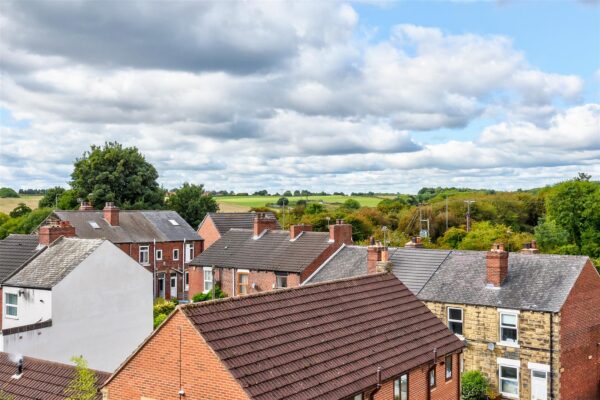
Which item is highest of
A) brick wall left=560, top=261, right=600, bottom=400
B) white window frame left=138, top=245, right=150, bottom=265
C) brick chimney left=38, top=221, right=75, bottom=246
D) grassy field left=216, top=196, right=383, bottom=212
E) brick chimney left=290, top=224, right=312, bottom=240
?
grassy field left=216, top=196, right=383, bottom=212

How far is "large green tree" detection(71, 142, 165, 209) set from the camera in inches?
2913

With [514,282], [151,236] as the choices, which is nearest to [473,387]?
[514,282]

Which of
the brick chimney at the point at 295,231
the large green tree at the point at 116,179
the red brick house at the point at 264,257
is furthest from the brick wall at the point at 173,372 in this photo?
the large green tree at the point at 116,179

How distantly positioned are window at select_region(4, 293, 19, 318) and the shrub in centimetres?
2268

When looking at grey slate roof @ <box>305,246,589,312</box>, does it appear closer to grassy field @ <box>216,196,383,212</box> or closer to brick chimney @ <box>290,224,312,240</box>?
brick chimney @ <box>290,224,312,240</box>

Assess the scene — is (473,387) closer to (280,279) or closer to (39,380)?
(280,279)

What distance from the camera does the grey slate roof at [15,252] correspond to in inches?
1244

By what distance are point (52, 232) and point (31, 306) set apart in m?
5.20

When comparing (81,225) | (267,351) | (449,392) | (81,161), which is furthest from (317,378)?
(81,161)

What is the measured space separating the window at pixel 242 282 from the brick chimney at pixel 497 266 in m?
19.9

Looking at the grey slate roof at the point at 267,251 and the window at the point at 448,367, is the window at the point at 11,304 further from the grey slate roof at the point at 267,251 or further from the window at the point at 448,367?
the window at the point at 448,367

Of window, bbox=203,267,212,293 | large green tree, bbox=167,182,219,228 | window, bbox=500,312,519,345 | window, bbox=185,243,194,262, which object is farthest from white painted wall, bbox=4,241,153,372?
large green tree, bbox=167,182,219,228

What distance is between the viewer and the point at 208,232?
62156 mm

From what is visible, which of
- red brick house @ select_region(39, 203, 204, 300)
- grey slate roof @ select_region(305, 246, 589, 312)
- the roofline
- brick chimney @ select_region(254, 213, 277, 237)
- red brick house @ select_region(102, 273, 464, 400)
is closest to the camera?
red brick house @ select_region(102, 273, 464, 400)
